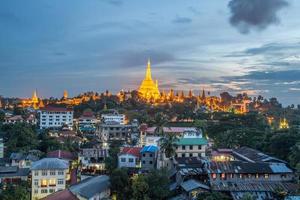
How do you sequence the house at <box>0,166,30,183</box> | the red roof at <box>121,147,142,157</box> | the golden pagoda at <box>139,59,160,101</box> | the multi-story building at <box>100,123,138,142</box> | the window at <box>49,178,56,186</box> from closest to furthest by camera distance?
the window at <box>49,178,56,186</box> → the house at <box>0,166,30,183</box> → the red roof at <box>121,147,142,157</box> → the multi-story building at <box>100,123,138,142</box> → the golden pagoda at <box>139,59,160,101</box>

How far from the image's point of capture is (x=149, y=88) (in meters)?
95.1

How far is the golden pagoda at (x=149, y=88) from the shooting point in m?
92.1

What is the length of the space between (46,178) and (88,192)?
16.2 ft

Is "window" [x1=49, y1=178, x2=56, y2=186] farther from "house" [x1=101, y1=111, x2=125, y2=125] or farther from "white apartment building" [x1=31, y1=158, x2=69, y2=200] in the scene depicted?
"house" [x1=101, y1=111, x2=125, y2=125]

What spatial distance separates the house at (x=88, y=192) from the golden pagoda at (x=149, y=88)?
64.5m

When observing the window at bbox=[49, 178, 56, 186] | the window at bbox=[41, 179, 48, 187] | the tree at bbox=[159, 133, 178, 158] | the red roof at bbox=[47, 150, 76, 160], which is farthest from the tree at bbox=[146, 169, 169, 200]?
the red roof at bbox=[47, 150, 76, 160]

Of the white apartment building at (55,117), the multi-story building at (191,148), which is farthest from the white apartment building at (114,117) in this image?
the multi-story building at (191,148)

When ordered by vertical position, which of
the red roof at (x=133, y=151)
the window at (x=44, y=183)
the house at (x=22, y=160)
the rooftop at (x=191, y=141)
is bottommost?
the window at (x=44, y=183)

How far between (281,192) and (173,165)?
26.0 feet

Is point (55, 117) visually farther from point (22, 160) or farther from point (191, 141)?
point (191, 141)

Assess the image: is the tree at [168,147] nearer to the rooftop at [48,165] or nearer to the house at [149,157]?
the house at [149,157]

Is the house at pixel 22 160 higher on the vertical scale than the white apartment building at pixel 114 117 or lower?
lower

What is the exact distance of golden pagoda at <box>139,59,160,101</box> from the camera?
92.1 metres

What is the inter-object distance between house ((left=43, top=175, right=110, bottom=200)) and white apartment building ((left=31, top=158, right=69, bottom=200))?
248cm
